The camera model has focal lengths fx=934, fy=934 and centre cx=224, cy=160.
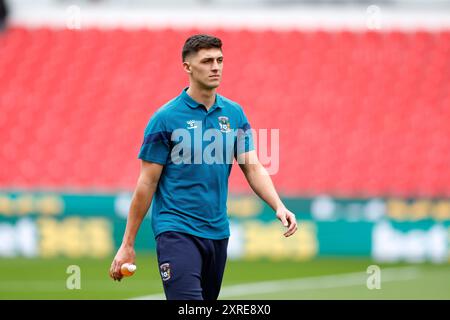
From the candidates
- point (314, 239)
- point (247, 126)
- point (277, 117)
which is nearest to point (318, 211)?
point (314, 239)

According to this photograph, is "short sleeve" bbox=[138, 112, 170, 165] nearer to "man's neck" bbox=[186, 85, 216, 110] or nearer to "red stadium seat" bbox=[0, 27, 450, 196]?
"man's neck" bbox=[186, 85, 216, 110]

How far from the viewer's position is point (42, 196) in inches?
575

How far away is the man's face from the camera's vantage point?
6.09m

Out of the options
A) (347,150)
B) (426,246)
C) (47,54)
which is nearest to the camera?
(426,246)

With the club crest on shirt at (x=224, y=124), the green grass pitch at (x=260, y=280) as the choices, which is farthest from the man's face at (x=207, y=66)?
the green grass pitch at (x=260, y=280)

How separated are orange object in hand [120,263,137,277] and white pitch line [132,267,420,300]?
4659 millimetres

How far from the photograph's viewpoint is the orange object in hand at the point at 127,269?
5941 mm

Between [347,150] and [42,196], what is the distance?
17.6 ft

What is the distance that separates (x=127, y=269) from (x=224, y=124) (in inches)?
44.9

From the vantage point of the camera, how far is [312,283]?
12164 millimetres
